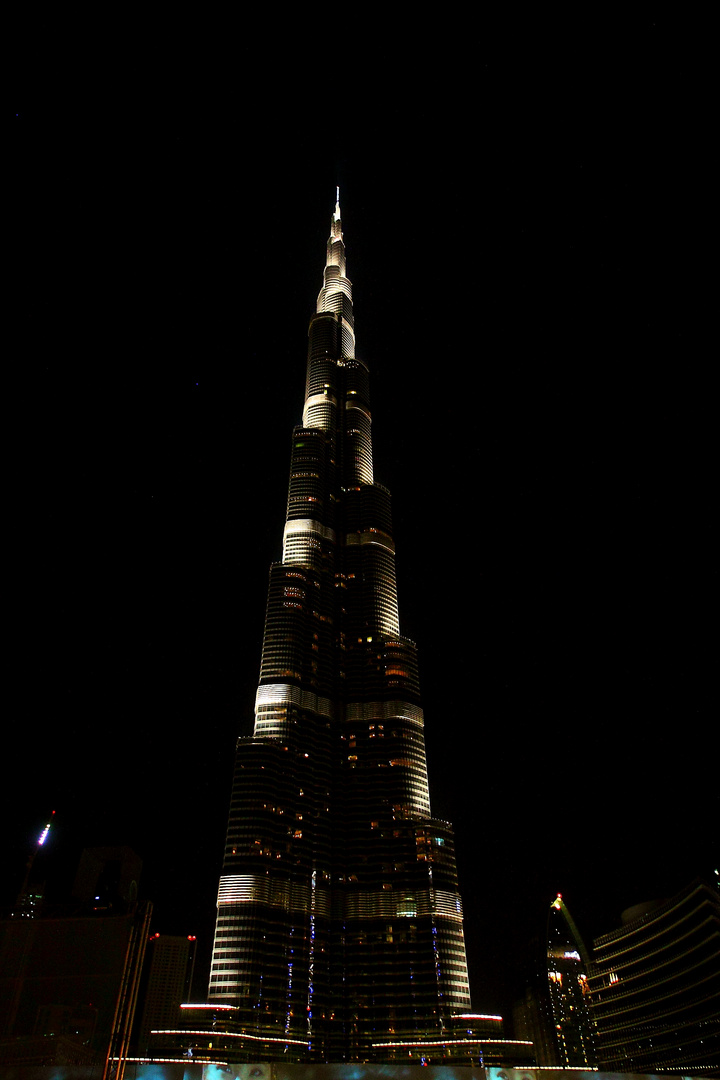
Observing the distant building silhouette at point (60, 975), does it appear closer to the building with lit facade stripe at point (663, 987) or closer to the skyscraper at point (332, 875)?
the skyscraper at point (332, 875)

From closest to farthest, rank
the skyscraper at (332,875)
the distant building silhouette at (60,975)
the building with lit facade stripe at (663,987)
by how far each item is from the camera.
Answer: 1. the distant building silhouette at (60,975)
2. the building with lit facade stripe at (663,987)
3. the skyscraper at (332,875)

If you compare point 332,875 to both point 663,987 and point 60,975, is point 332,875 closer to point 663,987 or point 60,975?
point 663,987

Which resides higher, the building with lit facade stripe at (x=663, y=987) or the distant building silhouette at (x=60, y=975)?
the building with lit facade stripe at (x=663, y=987)

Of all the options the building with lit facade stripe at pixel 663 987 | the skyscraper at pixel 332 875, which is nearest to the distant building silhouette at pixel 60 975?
the skyscraper at pixel 332 875

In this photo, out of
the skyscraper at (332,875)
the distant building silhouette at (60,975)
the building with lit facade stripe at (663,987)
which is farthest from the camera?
the skyscraper at (332,875)

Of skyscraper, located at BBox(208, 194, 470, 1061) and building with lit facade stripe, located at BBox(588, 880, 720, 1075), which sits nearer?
building with lit facade stripe, located at BBox(588, 880, 720, 1075)

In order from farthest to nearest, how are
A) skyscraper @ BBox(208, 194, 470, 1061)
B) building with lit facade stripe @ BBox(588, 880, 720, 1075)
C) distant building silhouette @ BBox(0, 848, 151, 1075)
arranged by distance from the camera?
skyscraper @ BBox(208, 194, 470, 1061) < building with lit facade stripe @ BBox(588, 880, 720, 1075) < distant building silhouette @ BBox(0, 848, 151, 1075)

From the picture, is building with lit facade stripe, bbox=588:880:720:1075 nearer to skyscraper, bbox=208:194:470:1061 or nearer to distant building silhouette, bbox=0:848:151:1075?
skyscraper, bbox=208:194:470:1061

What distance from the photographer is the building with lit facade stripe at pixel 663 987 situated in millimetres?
124062

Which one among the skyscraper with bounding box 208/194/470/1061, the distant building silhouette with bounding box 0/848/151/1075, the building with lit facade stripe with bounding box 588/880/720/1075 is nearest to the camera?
the distant building silhouette with bounding box 0/848/151/1075

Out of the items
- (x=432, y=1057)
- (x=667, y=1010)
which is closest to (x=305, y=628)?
(x=432, y=1057)

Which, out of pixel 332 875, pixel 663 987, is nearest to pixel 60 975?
pixel 332 875

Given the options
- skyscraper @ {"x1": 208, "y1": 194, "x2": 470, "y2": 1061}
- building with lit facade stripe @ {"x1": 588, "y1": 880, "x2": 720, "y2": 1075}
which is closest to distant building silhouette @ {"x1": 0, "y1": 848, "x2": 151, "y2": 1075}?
skyscraper @ {"x1": 208, "y1": 194, "x2": 470, "y2": 1061}

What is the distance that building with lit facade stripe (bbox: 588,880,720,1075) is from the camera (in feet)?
407
